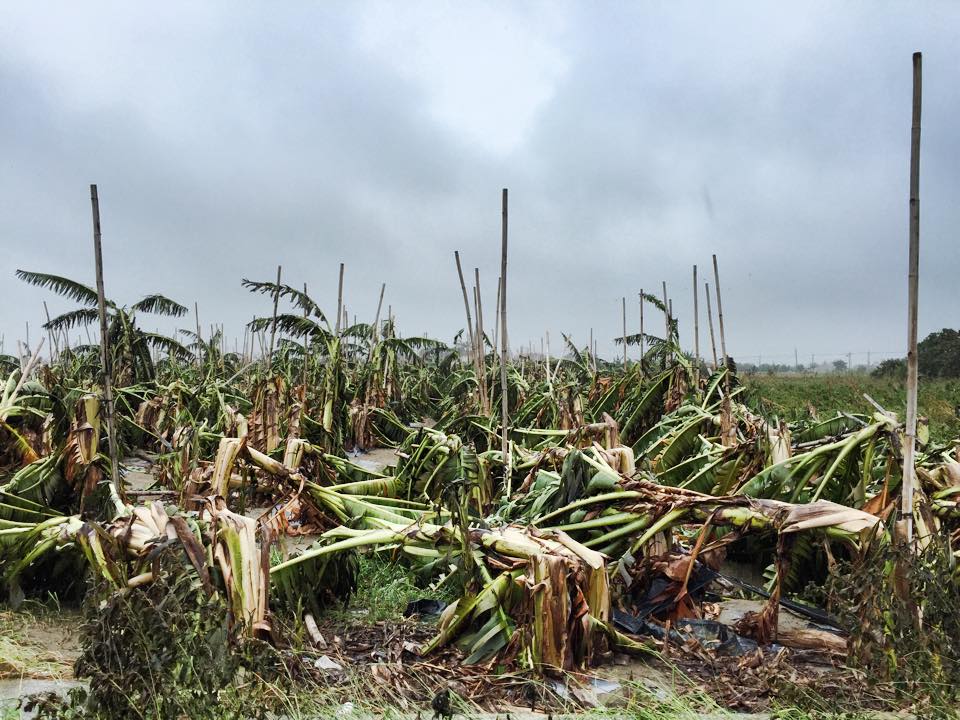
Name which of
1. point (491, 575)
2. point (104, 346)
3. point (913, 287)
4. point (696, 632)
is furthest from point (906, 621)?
point (104, 346)

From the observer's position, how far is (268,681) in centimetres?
262

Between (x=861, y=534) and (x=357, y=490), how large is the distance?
3215 mm

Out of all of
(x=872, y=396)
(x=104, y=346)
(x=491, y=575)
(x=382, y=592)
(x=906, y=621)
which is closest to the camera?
(x=906, y=621)

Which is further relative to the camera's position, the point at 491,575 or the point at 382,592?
the point at 382,592

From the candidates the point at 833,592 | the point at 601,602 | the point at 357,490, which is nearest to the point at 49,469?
the point at 357,490

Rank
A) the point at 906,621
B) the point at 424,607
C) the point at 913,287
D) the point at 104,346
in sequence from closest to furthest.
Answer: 1. the point at 906,621
2. the point at 913,287
3. the point at 424,607
4. the point at 104,346

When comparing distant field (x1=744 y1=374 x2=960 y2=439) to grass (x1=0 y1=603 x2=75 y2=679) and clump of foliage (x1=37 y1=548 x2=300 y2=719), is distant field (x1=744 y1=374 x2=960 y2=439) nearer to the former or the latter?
grass (x1=0 y1=603 x2=75 y2=679)

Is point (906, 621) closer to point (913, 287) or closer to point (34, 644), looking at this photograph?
point (913, 287)

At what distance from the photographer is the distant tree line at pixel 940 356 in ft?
108

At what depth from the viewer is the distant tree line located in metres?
32.8

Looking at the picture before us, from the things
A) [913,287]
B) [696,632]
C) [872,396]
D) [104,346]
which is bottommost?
[696,632]

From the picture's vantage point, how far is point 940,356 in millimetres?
33344

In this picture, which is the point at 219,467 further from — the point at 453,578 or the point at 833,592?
the point at 833,592

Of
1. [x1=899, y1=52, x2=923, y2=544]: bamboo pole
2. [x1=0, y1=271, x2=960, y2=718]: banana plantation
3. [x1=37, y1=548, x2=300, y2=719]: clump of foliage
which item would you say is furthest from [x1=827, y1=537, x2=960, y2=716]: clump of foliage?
[x1=37, y1=548, x2=300, y2=719]: clump of foliage
